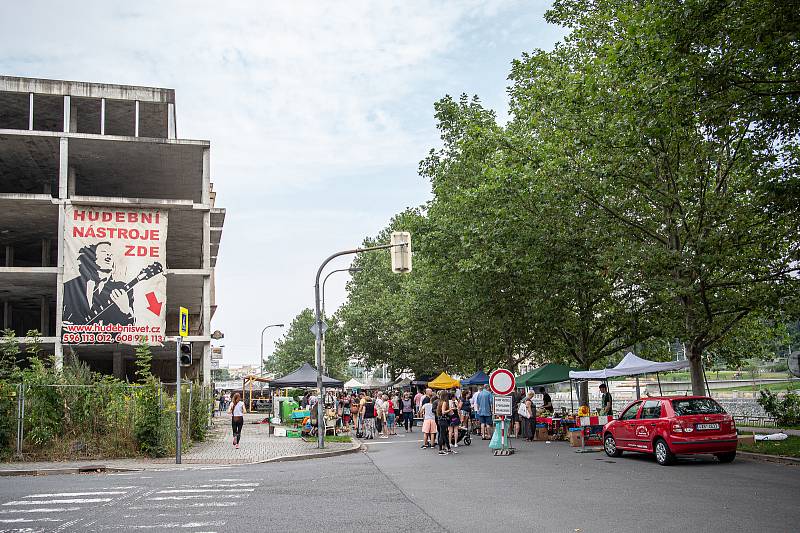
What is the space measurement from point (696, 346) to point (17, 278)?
96.4 ft

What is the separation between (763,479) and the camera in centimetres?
1337

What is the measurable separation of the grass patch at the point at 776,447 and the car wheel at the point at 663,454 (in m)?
3.12

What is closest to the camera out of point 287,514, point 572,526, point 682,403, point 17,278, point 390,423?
point 572,526

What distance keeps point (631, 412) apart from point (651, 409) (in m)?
1.09

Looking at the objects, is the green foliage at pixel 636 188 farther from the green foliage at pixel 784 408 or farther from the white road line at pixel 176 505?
the white road line at pixel 176 505

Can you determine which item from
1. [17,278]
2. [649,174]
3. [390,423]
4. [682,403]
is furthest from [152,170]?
[682,403]

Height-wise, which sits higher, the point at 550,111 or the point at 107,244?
the point at 550,111

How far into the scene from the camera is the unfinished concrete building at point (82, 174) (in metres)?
34.8

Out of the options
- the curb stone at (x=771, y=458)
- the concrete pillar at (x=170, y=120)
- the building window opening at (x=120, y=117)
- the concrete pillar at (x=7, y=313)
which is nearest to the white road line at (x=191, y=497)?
the curb stone at (x=771, y=458)

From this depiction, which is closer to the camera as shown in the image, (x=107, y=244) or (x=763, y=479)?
(x=763, y=479)

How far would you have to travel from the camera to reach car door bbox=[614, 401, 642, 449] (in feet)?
58.8

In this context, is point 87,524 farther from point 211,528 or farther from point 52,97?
point 52,97

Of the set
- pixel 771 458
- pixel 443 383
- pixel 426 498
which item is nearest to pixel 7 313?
pixel 443 383

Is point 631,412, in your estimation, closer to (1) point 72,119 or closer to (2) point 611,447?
(2) point 611,447
